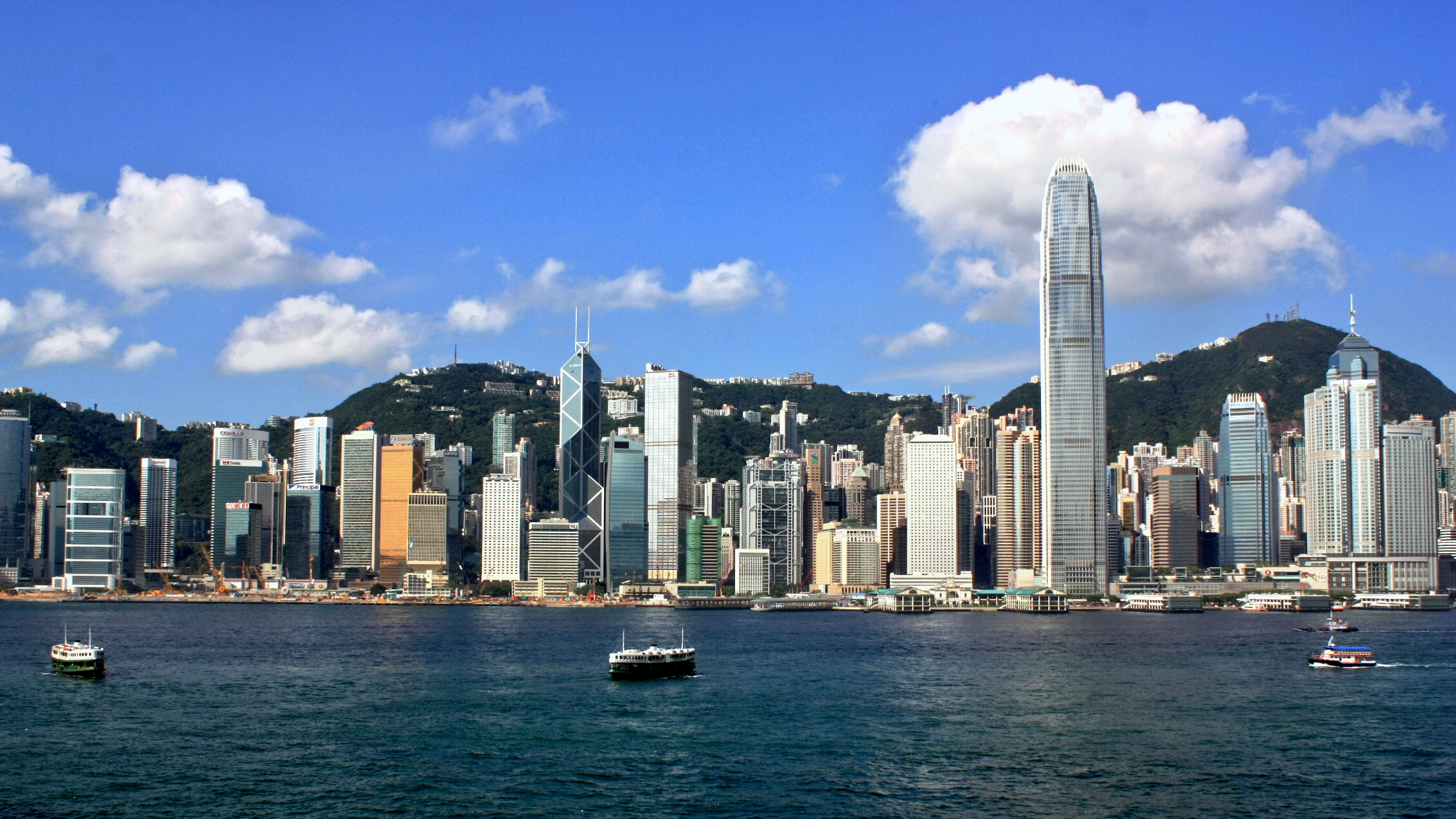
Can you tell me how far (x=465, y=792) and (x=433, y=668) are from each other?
41.2 meters

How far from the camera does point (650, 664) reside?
7644 cm

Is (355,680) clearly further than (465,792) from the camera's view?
Yes

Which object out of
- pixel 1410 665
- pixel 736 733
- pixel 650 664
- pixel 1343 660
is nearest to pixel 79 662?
pixel 650 664

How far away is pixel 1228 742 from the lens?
53.5m

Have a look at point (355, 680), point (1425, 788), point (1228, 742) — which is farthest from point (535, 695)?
point (1425, 788)

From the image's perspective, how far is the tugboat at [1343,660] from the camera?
276 ft

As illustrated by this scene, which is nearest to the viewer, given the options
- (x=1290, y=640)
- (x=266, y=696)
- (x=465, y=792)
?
(x=465, y=792)

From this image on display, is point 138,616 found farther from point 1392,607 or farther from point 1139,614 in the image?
point 1392,607

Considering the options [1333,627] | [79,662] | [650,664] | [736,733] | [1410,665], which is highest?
[79,662]

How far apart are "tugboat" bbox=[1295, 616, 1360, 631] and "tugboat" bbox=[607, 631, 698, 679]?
2627 inches

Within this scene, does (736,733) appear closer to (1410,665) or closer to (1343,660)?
(1343,660)

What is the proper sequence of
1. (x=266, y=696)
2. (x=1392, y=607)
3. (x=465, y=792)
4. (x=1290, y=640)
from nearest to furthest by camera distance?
(x=465, y=792), (x=266, y=696), (x=1290, y=640), (x=1392, y=607)

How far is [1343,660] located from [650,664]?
4439 cm

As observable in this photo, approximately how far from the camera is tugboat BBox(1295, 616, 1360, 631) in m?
116
